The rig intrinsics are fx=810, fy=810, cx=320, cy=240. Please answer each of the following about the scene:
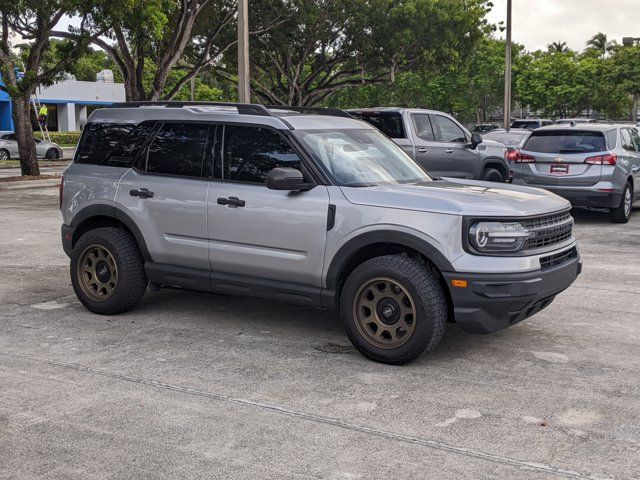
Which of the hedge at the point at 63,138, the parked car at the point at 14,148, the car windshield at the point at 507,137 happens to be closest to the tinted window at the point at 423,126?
the car windshield at the point at 507,137

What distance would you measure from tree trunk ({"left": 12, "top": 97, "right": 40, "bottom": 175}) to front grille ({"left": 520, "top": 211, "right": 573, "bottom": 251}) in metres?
20.4

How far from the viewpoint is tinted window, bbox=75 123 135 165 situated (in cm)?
735

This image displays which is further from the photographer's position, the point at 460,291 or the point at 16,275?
the point at 16,275

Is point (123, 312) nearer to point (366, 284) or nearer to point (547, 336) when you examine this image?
point (366, 284)

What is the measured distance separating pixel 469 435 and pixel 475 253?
4.91 ft

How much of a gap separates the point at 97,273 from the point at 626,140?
34.6 ft

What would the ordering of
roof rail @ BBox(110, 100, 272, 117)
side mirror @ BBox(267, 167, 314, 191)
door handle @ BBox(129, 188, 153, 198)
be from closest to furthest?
side mirror @ BBox(267, 167, 314, 191) → roof rail @ BBox(110, 100, 272, 117) → door handle @ BBox(129, 188, 153, 198)

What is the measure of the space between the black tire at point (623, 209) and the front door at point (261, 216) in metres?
9.00

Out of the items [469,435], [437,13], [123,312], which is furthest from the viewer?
[437,13]

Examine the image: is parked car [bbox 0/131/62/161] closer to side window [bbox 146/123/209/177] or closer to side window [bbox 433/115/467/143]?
side window [bbox 433/115/467/143]

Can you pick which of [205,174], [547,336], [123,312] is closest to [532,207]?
[547,336]

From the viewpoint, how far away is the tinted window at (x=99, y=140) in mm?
7352

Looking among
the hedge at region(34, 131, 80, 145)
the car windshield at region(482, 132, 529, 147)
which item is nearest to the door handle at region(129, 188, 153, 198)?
the car windshield at region(482, 132, 529, 147)

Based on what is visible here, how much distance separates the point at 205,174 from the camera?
676cm
